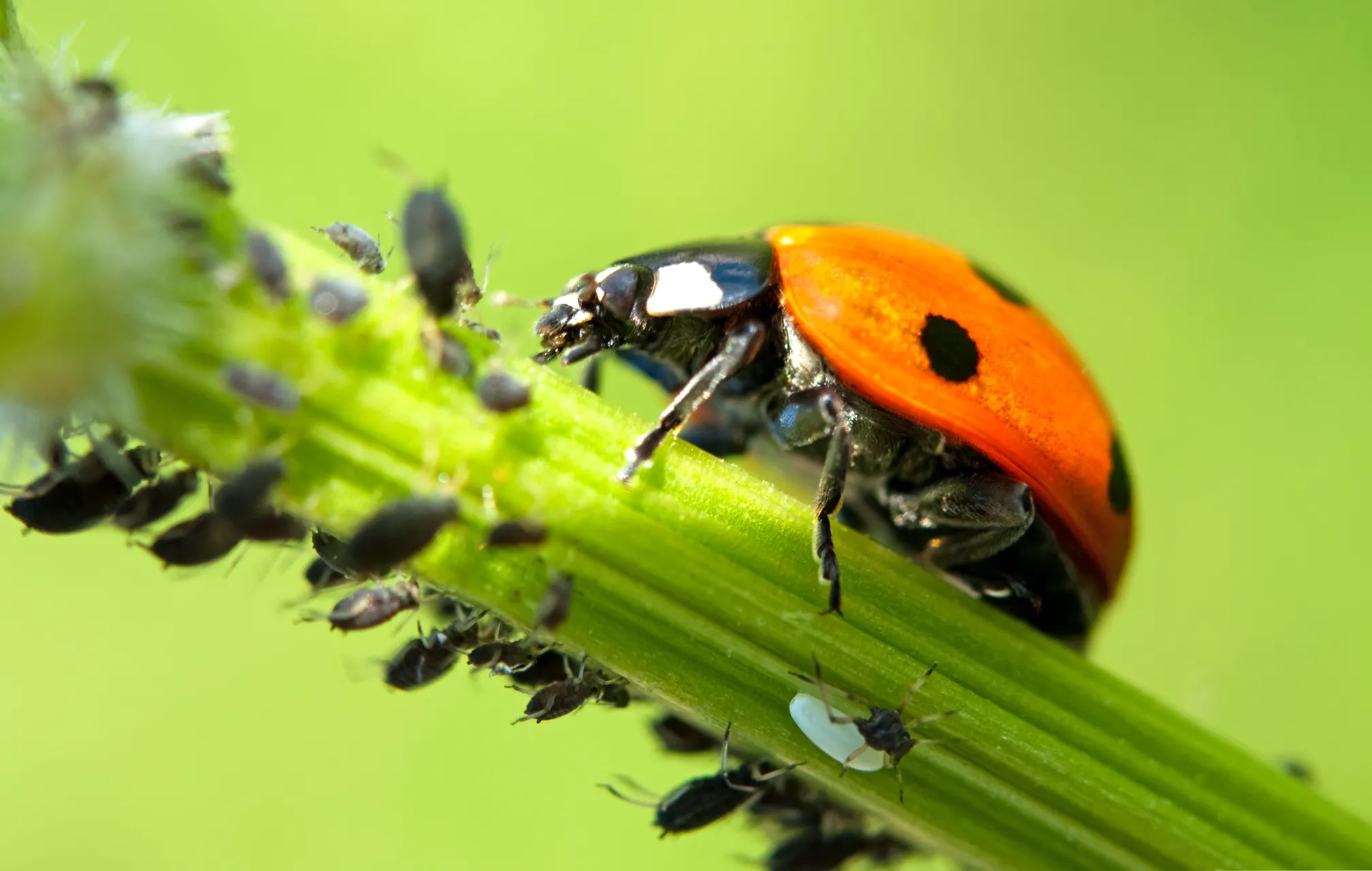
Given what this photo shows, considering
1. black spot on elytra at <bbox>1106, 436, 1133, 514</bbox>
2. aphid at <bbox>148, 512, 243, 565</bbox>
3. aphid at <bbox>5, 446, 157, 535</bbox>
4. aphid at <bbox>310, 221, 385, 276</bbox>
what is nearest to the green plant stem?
aphid at <bbox>148, 512, 243, 565</bbox>

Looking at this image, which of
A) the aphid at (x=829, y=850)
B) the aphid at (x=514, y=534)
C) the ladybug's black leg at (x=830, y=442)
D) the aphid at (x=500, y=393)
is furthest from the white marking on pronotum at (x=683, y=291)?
the aphid at (x=829, y=850)

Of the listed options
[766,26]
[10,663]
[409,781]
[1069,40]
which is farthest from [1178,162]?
[10,663]

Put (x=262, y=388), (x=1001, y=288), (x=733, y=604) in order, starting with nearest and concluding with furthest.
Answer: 1. (x=262, y=388)
2. (x=733, y=604)
3. (x=1001, y=288)

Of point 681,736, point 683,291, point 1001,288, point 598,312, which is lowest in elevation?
point 681,736

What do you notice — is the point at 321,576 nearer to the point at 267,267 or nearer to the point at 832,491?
the point at 267,267

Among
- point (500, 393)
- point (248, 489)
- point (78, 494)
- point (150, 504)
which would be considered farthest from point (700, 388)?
point (78, 494)
